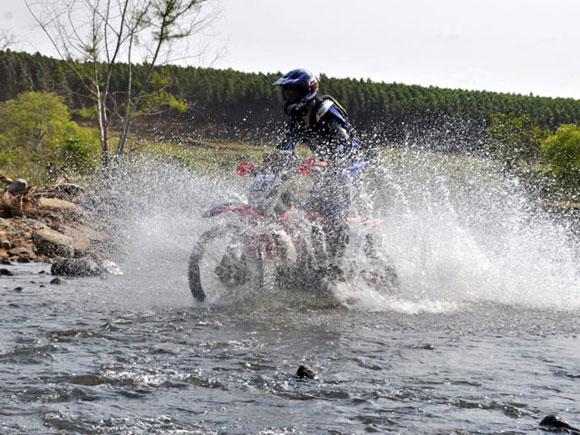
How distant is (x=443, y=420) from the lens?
481 centimetres

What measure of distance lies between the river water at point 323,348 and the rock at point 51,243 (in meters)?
2.13

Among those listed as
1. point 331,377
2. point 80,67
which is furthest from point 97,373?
point 80,67

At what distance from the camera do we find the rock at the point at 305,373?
563cm

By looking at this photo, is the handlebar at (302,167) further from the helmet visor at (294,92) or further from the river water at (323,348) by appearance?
the river water at (323,348)

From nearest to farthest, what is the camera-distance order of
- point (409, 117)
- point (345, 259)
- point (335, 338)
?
Result: point (335, 338) < point (345, 259) < point (409, 117)

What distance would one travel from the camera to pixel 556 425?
15.5 ft

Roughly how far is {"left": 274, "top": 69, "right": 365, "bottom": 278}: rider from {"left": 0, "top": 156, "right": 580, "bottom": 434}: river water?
75 cm

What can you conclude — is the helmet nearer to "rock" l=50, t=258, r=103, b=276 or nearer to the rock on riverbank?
"rock" l=50, t=258, r=103, b=276

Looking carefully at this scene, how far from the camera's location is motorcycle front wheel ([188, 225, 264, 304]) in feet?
28.9

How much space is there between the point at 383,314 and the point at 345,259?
3.55 feet

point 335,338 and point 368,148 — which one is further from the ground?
point 368,148

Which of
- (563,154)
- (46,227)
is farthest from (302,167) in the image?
(563,154)

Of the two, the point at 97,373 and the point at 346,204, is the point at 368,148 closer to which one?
the point at 346,204

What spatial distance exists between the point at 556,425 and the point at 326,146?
5732mm
